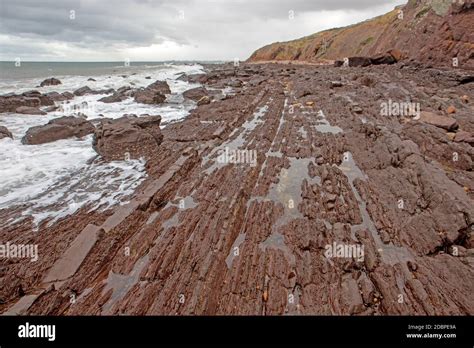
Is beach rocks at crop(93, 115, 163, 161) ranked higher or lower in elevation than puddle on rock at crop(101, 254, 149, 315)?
higher

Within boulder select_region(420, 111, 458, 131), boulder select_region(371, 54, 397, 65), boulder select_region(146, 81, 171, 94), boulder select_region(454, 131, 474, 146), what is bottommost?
boulder select_region(454, 131, 474, 146)

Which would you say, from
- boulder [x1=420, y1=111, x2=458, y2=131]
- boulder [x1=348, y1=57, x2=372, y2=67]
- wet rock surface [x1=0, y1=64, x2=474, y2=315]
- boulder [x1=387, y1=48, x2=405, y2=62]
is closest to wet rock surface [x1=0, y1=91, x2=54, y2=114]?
wet rock surface [x1=0, y1=64, x2=474, y2=315]

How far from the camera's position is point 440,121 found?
48.5 ft

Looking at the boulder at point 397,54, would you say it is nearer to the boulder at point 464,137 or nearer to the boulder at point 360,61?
the boulder at point 360,61

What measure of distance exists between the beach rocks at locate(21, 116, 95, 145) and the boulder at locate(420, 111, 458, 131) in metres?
21.3

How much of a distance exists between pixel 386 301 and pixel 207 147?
40.1 feet

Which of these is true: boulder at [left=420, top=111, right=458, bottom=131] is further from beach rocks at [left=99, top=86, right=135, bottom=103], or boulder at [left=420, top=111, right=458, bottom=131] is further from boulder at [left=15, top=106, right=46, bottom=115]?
beach rocks at [left=99, top=86, right=135, bottom=103]

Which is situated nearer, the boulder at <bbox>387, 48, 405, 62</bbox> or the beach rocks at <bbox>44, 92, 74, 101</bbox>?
the beach rocks at <bbox>44, 92, 74, 101</bbox>

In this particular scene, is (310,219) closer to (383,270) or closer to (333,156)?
(383,270)

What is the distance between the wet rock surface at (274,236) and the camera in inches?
252

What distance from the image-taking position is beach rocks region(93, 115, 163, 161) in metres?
15.4

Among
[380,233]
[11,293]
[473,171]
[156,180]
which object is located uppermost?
[473,171]

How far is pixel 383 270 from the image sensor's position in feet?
23.6
